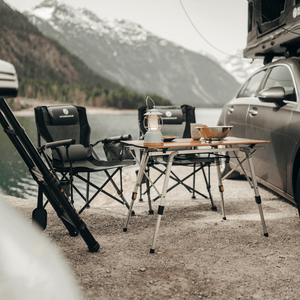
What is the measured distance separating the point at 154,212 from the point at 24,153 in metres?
1.42

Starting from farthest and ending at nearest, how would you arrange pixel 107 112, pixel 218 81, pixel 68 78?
pixel 218 81
pixel 68 78
pixel 107 112

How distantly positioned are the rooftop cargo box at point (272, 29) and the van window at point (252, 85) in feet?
0.98

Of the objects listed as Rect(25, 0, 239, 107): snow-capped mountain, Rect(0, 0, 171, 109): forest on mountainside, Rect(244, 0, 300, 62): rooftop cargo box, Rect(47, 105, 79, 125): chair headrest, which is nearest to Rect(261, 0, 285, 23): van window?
Rect(244, 0, 300, 62): rooftop cargo box

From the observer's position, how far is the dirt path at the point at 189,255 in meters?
1.73

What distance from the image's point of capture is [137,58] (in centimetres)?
14175

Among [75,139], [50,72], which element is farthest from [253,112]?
[50,72]

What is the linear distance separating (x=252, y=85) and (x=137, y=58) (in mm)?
143044

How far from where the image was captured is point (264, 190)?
3957 mm

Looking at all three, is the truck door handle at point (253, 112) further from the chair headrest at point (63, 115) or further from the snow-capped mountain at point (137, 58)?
the snow-capped mountain at point (137, 58)

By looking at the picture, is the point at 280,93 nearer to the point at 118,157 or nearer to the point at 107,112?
the point at 118,157

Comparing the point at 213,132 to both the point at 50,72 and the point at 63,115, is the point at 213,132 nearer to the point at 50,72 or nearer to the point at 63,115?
the point at 63,115

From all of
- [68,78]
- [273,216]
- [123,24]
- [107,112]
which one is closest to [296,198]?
[273,216]

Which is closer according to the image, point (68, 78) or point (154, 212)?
point (154, 212)

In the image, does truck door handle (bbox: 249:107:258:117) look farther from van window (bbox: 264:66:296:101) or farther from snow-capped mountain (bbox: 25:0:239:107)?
snow-capped mountain (bbox: 25:0:239:107)
